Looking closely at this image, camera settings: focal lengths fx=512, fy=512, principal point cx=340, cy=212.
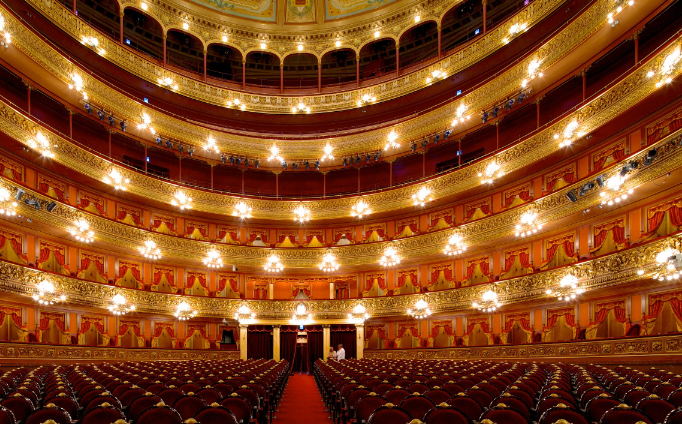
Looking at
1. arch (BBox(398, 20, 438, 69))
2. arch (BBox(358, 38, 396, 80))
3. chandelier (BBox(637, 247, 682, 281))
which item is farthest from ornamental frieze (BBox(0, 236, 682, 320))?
arch (BBox(358, 38, 396, 80))

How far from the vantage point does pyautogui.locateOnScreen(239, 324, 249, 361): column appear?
881 inches

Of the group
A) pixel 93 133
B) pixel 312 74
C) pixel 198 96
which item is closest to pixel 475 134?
pixel 312 74

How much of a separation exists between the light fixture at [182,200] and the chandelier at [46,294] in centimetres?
714

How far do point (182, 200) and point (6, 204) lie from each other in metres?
8.51

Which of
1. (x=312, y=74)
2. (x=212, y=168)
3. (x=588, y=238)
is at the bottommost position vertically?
(x=588, y=238)

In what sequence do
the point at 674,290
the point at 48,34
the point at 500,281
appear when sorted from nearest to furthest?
the point at 674,290
the point at 500,281
the point at 48,34

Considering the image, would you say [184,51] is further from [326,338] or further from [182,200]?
[326,338]

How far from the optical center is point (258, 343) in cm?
2300

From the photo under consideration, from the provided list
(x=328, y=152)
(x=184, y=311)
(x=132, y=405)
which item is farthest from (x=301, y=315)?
(x=132, y=405)

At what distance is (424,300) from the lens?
67.4ft

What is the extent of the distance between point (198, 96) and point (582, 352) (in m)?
19.9

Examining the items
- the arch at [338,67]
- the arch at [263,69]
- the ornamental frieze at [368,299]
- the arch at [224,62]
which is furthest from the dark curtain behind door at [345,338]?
the arch at [224,62]

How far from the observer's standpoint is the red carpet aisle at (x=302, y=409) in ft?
28.5

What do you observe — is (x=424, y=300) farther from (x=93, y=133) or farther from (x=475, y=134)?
(x=93, y=133)
